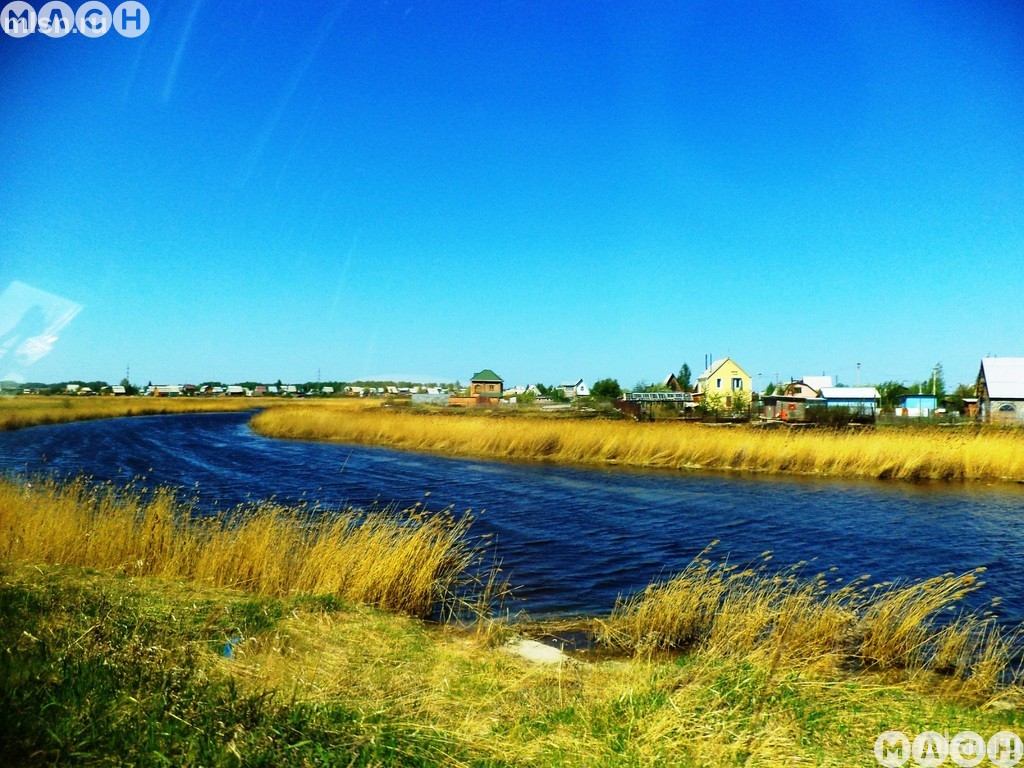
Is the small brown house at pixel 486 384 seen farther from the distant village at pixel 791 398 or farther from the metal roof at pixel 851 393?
the metal roof at pixel 851 393

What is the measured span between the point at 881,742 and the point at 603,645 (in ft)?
11.9

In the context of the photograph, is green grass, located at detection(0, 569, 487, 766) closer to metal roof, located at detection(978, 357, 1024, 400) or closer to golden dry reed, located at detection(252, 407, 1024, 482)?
golden dry reed, located at detection(252, 407, 1024, 482)

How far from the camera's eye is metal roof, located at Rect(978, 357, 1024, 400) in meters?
44.4

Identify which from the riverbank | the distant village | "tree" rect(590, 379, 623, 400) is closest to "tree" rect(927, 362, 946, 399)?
the distant village

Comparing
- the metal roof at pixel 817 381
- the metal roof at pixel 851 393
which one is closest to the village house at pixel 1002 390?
the metal roof at pixel 851 393

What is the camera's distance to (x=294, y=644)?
705 centimetres

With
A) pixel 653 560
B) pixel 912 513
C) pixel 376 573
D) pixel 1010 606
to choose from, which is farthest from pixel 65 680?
pixel 912 513

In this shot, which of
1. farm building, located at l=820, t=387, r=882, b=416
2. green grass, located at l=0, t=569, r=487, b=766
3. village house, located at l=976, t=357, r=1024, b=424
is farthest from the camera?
farm building, located at l=820, t=387, r=882, b=416

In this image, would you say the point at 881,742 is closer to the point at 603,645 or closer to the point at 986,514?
the point at 603,645

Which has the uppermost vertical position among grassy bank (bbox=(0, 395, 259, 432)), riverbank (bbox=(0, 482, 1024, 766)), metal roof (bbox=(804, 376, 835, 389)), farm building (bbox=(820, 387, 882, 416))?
metal roof (bbox=(804, 376, 835, 389))

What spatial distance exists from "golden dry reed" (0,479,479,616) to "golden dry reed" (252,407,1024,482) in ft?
61.2

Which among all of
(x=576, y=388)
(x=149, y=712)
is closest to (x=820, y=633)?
(x=149, y=712)

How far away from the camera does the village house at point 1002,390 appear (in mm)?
42688

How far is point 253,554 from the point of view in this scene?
10.0m
